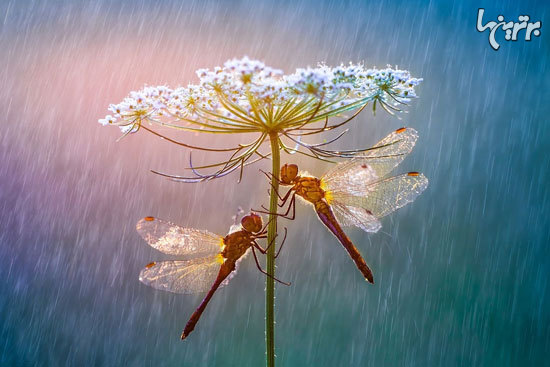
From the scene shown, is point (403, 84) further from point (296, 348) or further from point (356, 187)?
point (296, 348)

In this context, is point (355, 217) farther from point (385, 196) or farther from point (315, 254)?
point (315, 254)

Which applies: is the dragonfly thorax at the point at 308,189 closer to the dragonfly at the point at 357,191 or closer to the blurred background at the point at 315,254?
the dragonfly at the point at 357,191

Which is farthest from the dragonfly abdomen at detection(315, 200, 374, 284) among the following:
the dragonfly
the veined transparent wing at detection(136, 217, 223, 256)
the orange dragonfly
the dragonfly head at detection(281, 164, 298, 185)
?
the veined transparent wing at detection(136, 217, 223, 256)

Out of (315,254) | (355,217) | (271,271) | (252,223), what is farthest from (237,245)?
(315,254)

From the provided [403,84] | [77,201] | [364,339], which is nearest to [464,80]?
[364,339]

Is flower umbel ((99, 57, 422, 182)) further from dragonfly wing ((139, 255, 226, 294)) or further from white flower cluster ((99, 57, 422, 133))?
dragonfly wing ((139, 255, 226, 294))

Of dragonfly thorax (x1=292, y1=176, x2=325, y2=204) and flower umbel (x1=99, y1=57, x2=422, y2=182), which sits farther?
dragonfly thorax (x1=292, y1=176, x2=325, y2=204)
